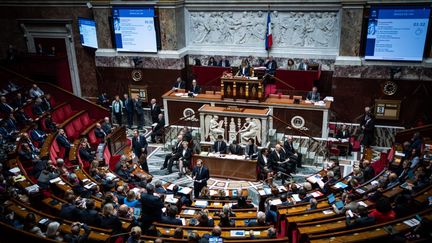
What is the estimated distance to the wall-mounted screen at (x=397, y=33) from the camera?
48.1 ft

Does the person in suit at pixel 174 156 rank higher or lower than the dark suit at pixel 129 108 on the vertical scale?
lower

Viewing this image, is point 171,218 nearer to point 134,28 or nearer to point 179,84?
point 179,84

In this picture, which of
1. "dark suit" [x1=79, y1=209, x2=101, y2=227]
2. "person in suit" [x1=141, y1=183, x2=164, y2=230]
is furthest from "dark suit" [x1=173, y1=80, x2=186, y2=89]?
"dark suit" [x1=79, y1=209, x2=101, y2=227]

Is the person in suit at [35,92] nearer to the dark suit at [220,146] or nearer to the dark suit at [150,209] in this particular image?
the dark suit at [220,146]

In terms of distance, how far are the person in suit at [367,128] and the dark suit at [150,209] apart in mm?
9141

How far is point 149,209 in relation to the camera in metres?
8.70

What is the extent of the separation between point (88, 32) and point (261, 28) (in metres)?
7.84

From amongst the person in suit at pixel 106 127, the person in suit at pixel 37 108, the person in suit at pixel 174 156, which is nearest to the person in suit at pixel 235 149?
the person in suit at pixel 174 156

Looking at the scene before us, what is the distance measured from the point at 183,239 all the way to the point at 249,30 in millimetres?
12055

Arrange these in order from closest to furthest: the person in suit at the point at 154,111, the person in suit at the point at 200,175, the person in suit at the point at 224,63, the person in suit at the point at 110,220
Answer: the person in suit at the point at 110,220 < the person in suit at the point at 200,175 < the person in suit at the point at 154,111 < the person in suit at the point at 224,63

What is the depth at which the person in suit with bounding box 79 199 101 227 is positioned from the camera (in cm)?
829

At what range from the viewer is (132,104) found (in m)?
17.5

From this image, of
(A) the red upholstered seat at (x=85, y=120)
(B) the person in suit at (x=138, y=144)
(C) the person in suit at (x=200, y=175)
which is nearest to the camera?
(C) the person in suit at (x=200, y=175)

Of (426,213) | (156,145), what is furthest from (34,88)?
(426,213)
